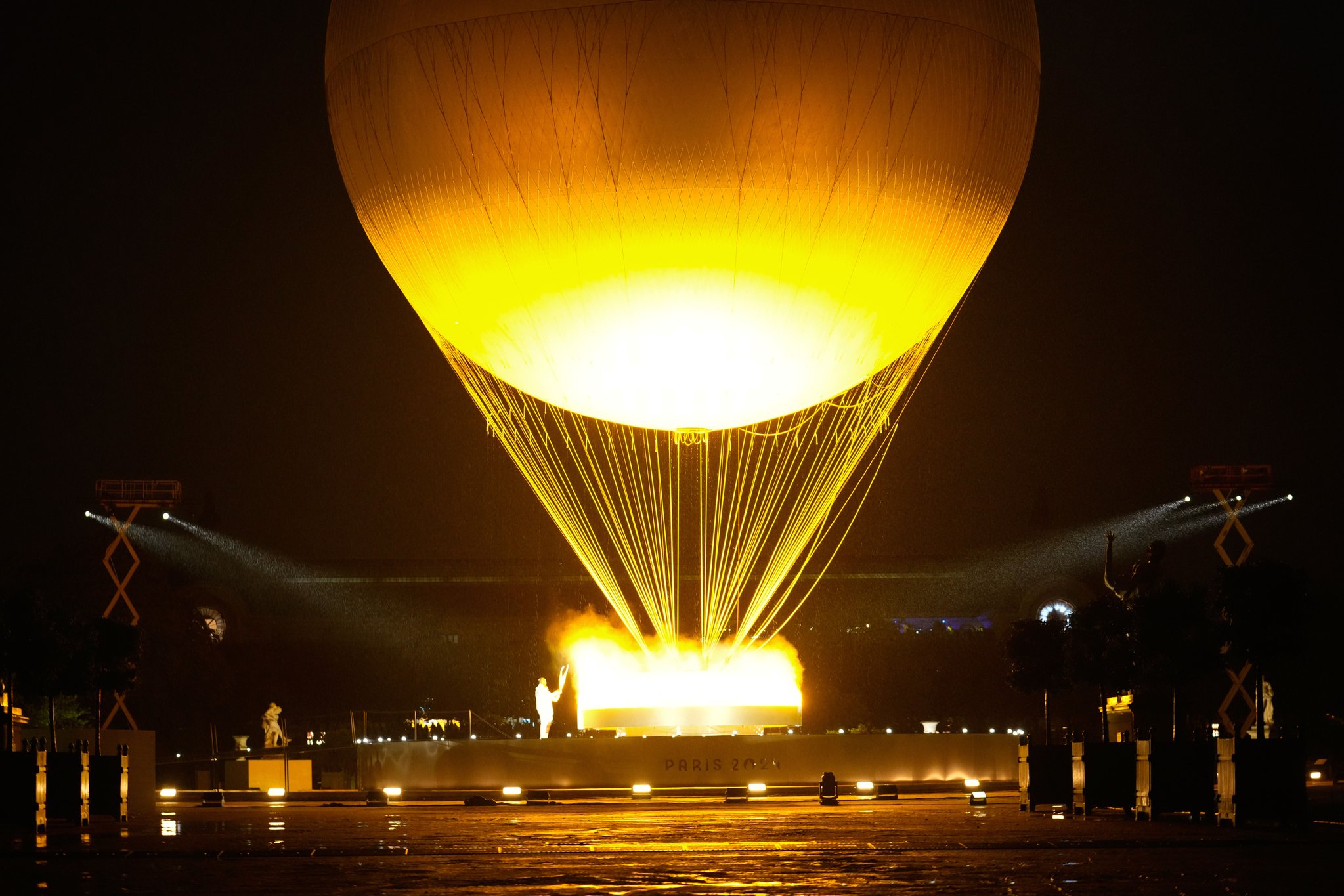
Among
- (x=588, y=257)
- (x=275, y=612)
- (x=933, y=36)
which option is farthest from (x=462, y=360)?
(x=275, y=612)

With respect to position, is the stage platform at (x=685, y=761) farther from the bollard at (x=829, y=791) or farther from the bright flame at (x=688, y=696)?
the bollard at (x=829, y=791)

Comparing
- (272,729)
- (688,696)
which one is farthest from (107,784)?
(272,729)

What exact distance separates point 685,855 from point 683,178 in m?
10.8

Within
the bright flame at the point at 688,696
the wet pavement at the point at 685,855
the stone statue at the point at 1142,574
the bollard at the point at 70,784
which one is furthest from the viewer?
the bright flame at the point at 688,696

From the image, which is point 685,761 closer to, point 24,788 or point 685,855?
point 24,788

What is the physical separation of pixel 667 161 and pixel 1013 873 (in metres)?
12.7

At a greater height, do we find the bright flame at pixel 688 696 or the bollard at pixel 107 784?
the bright flame at pixel 688 696

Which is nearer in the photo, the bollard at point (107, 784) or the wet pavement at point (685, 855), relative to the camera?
the wet pavement at point (685, 855)

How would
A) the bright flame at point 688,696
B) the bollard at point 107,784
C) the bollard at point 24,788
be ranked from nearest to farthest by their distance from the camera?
the bollard at point 24,788, the bollard at point 107,784, the bright flame at point 688,696

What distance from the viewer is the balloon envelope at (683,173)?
2584 cm

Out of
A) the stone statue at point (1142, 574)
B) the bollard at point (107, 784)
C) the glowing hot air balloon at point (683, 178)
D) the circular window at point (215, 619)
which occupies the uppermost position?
the glowing hot air balloon at point (683, 178)

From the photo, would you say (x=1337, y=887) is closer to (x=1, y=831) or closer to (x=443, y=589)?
(x=1, y=831)

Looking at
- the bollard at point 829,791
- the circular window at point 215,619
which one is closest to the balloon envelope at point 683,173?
the bollard at point 829,791

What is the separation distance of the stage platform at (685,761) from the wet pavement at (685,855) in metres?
9.51
